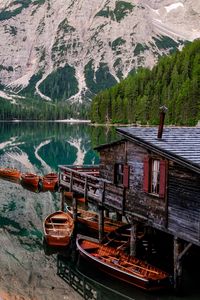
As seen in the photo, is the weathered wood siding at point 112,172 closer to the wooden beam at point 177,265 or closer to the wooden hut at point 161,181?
the wooden hut at point 161,181

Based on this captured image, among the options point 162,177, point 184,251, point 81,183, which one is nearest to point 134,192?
point 162,177

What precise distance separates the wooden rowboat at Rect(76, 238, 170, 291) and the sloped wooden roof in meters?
7.46

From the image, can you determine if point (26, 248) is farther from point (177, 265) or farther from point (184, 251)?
point (184, 251)

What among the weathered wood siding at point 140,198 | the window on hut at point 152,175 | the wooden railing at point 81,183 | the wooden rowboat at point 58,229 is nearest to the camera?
the weathered wood siding at point 140,198

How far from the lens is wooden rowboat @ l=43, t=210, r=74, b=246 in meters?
39.0

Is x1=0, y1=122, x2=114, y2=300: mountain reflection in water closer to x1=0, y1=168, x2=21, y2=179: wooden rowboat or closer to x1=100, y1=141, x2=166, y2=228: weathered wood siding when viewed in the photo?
x1=0, y1=168, x2=21, y2=179: wooden rowboat

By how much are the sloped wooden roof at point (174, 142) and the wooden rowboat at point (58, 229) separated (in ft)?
36.0

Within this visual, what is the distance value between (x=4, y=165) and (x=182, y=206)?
70.0m

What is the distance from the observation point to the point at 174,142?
30.5 meters

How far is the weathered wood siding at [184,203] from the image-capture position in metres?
27.2

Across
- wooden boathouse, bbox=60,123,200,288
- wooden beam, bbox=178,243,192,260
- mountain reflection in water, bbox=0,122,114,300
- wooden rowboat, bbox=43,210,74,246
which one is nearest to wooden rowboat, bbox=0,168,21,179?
mountain reflection in water, bbox=0,122,114,300


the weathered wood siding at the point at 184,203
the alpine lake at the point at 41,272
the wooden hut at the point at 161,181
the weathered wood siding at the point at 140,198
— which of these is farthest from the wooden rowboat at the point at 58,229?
the weathered wood siding at the point at 184,203

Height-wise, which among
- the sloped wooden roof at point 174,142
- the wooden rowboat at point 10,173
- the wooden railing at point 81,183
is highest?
the sloped wooden roof at point 174,142

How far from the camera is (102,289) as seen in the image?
3136 centimetres
